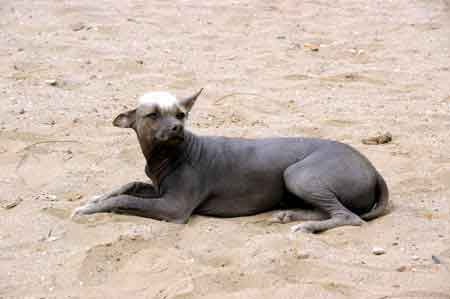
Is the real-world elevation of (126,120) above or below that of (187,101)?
below

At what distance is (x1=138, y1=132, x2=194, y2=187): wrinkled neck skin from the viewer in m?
5.20

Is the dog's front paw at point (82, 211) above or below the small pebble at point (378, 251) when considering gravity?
below

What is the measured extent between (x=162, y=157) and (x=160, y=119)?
292 millimetres

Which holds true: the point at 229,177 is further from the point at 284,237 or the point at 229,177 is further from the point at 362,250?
the point at 362,250

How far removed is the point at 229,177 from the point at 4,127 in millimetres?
2162

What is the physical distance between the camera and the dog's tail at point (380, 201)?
200 inches

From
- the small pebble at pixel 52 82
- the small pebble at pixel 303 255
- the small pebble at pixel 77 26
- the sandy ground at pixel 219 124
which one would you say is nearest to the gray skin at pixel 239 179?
the sandy ground at pixel 219 124

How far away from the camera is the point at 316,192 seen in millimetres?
5074

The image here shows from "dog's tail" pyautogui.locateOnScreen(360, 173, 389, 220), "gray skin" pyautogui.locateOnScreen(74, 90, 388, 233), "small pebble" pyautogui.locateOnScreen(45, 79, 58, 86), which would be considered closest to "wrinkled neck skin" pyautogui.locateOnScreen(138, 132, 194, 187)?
"gray skin" pyautogui.locateOnScreen(74, 90, 388, 233)

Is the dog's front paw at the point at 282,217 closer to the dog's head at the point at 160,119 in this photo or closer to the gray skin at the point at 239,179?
the gray skin at the point at 239,179

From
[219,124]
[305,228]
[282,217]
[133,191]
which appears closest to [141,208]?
[133,191]

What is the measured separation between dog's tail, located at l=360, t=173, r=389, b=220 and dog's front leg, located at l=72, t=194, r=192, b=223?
1092mm

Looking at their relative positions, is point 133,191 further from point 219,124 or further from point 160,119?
point 219,124

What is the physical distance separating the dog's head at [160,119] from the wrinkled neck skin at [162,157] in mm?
78
